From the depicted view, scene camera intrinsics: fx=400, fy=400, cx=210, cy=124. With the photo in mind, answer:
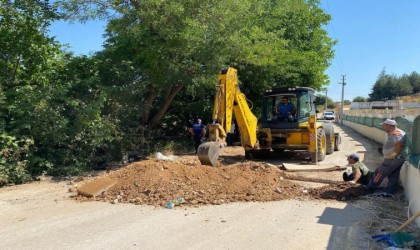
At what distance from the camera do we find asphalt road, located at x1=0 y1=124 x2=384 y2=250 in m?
5.79

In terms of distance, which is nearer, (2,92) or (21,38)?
(2,92)

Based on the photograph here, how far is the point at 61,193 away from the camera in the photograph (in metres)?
9.44

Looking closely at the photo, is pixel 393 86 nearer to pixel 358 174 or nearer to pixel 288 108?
pixel 288 108

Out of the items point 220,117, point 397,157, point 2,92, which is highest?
point 2,92

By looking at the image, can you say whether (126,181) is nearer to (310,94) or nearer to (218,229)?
(218,229)

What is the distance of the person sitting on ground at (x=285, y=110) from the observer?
46.0ft

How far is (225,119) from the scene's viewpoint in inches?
438

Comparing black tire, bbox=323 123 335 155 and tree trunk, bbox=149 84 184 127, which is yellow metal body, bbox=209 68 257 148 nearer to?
black tire, bbox=323 123 335 155

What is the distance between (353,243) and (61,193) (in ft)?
21.9

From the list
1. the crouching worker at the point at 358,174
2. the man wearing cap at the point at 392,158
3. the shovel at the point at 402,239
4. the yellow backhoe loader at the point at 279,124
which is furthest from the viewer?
the yellow backhoe loader at the point at 279,124

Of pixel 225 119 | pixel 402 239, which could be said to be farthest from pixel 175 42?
pixel 402 239

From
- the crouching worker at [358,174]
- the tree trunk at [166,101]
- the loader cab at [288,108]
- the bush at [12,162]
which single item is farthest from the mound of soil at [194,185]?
the tree trunk at [166,101]

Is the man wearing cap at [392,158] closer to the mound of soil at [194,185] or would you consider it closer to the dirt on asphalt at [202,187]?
the dirt on asphalt at [202,187]

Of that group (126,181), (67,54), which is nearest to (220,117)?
(126,181)
